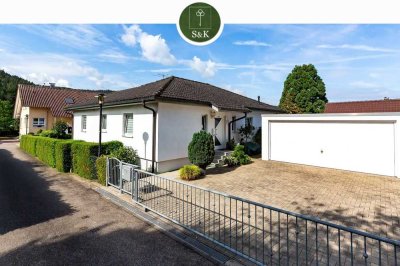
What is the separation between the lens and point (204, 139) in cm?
988

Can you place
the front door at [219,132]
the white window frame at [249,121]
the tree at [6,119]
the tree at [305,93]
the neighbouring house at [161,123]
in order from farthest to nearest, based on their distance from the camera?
the tree at [6,119] < the tree at [305,93] < the white window frame at [249,121] < the front door at [219,132] < the neighbouring house at [161,123]

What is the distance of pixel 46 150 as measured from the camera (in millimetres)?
12930

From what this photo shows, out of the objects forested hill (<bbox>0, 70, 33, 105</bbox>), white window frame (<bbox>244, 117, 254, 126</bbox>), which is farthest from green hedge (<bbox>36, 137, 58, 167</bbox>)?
forested hill (<bbox>0, 70, 33, 105</bbox>)

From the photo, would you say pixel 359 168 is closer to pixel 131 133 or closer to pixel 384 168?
pixel 384 168

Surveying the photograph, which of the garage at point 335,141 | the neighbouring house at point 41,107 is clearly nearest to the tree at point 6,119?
the neighbouring house at point 41,107

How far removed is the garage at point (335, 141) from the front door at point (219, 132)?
8.61 feet

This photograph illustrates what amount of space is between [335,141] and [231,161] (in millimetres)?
5361

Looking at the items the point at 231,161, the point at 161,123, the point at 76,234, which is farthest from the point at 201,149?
the point at 76,234

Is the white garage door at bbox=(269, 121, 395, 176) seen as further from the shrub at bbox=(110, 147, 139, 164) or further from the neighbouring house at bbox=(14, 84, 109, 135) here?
the neighbouring house at bbox=(14, 84, 109, 135)

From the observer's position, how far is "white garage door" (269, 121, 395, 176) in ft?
33.0

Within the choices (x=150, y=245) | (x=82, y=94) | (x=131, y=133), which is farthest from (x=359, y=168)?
(x=82, y=94)

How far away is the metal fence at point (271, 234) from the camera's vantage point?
3.48m

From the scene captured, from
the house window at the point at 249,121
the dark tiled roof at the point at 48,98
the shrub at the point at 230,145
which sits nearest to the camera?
the shrub at the point at 230,145
